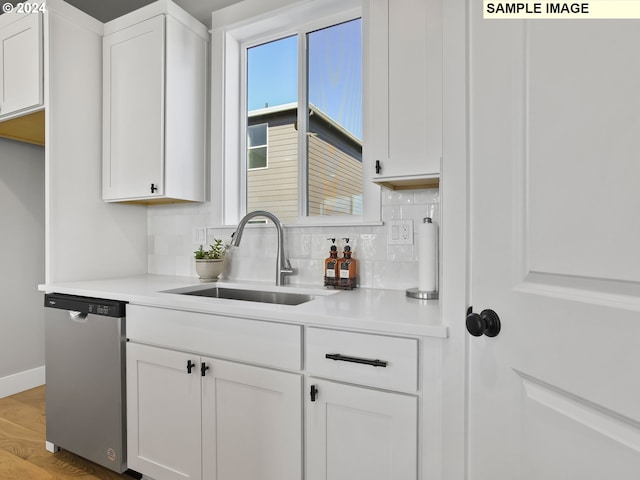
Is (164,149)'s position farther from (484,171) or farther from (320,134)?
(484,171)

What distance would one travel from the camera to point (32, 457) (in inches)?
75.9

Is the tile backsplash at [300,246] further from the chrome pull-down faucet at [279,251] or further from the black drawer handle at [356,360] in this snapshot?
the black drawer handle at [356,360]

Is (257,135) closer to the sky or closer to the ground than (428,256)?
closer to the sky

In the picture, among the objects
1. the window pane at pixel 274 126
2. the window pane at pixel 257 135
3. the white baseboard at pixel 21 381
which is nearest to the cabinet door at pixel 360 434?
the window pane at pixel 274 126

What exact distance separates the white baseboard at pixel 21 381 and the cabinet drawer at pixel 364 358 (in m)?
2.70

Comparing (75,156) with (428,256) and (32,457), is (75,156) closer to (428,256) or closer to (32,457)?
(32,457)

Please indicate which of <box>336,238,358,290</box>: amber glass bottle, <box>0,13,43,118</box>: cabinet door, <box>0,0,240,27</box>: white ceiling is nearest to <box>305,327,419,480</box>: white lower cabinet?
<box>336,238,358,290</box>: amber glass bottle

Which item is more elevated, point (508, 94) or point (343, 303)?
point (508, 94)

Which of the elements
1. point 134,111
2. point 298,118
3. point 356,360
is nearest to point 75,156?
point 134,111

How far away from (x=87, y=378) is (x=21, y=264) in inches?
63.5

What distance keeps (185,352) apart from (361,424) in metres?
0.79

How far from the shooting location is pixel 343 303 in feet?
4.64

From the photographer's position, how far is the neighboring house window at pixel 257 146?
2352 millimetres

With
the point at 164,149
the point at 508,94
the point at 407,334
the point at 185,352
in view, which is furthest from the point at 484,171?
the point at 164,149
